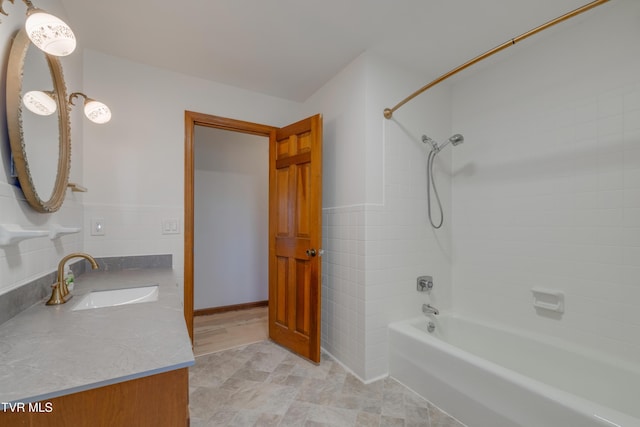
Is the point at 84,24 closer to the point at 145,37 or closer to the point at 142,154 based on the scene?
the point at 145,37

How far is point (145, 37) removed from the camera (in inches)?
70.8

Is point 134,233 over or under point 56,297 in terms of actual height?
over

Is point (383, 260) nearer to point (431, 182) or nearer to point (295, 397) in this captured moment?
point (431, 182)

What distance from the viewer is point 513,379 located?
4.25 ft

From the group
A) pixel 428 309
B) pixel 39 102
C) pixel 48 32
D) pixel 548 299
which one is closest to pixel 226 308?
pixel 428 309

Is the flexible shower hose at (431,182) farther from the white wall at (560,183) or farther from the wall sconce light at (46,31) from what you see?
the wall sconce light at (46,31)

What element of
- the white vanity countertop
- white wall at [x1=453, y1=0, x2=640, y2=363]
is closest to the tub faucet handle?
white wall at [x1=453, y1=0, x2=640, y2=363]

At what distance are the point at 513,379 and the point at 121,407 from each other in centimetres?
160

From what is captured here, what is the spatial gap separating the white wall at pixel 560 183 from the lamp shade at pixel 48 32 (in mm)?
2553

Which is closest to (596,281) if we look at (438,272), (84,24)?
(438,272)

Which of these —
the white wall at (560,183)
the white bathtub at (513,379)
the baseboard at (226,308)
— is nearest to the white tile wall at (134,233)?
the baseboard at (226,308)

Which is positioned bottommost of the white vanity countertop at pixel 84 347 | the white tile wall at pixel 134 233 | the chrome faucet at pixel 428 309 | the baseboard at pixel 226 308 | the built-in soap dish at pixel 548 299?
the baseboard at pixel 226 308

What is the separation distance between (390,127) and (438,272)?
50.7 inches

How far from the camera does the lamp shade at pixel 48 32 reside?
916 millimetres
